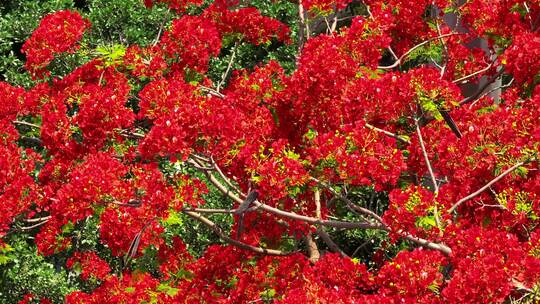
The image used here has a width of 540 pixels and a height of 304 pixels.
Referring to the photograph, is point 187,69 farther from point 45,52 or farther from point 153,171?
point 153,171

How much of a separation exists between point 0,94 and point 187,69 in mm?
1520

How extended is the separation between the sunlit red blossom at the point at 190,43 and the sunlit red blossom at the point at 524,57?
2.43 m

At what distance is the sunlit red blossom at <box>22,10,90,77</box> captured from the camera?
7.92m

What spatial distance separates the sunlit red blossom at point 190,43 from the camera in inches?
301

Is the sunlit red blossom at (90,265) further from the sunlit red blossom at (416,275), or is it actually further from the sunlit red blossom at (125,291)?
the sunlit red blossom at (416,275)

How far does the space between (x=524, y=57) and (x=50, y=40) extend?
3.90m

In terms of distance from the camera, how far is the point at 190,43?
7633 mm

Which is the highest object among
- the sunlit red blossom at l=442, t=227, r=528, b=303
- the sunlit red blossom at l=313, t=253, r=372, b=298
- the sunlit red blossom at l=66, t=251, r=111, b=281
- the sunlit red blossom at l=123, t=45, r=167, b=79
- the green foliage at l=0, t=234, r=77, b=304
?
the sunlit red blossom at l=442, t=227, r=528, b=303

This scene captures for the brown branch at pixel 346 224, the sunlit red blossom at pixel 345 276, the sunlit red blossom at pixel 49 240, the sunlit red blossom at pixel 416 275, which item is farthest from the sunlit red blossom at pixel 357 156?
the sunlit red blossom at pixel 49 240

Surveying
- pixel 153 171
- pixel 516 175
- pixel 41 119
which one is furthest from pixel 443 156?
pixel 41 119

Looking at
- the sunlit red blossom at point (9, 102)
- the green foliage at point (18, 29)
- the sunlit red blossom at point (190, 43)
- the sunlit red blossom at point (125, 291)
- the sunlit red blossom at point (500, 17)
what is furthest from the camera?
the green foliage at point (18, 29)

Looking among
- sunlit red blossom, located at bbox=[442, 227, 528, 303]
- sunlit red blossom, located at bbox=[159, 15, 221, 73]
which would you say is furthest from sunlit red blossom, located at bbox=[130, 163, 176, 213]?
sunlit red blossom, located at bbox=[442, 227, 528, 303]

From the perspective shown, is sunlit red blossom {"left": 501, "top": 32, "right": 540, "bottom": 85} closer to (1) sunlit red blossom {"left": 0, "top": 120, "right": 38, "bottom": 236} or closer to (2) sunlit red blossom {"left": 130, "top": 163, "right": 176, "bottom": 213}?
(2) sunlit red blossom {"left": 130, "top": 163, "right": 176, "bottom": 213}

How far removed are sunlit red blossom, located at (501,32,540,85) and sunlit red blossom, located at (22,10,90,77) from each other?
3.60 meters
